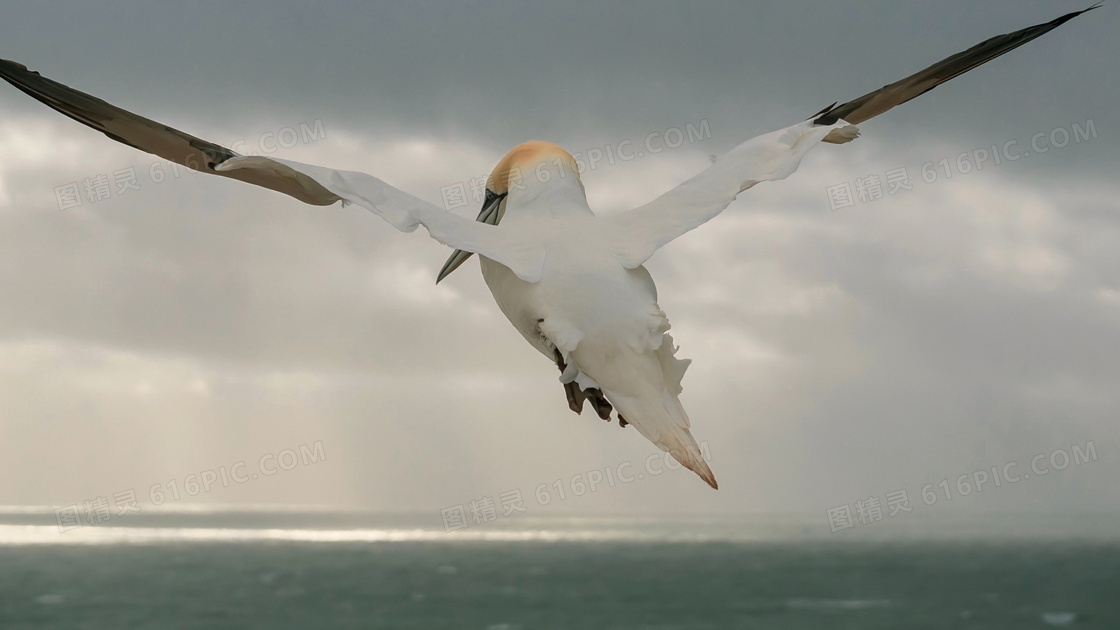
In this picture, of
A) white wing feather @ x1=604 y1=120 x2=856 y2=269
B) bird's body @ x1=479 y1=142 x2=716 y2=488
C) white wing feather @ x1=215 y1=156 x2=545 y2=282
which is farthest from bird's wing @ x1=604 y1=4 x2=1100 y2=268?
white wing feather @ x1=215 y1=156 x2=545 y2=282

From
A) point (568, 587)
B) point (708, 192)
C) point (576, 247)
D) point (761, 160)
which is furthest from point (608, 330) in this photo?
point (568, 587)

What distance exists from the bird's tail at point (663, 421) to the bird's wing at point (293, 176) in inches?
30.3

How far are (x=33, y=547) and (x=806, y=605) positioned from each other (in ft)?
307

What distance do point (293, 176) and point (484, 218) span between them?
5.46 feet

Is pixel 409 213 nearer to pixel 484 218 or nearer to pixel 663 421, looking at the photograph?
pixel 663 421

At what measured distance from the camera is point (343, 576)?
6969 centimetres

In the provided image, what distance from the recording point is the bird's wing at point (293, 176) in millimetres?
4305

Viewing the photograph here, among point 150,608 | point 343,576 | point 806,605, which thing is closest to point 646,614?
point 806,605

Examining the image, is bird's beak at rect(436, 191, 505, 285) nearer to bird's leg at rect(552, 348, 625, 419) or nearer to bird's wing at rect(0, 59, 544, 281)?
bird's wing at rect(0, 59, 544, 281)

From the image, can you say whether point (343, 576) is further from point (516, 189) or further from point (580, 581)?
point (516, 189)

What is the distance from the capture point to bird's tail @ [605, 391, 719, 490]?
4.20 meters

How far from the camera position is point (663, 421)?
4.31m

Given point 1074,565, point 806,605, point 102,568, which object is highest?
point 102,568

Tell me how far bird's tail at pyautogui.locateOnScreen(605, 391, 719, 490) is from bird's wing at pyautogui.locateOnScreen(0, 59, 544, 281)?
77cm
